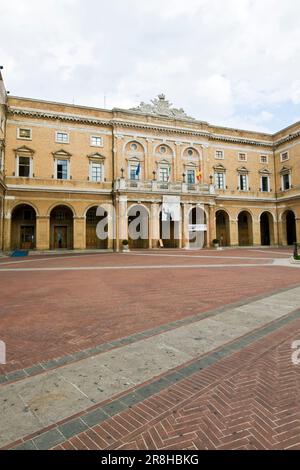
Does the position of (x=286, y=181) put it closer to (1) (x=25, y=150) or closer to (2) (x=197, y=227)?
(2) (x=197, y=227)

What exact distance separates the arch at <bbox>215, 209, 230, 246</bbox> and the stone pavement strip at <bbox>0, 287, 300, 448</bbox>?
3214 centimetres

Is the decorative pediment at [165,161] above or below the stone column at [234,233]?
above

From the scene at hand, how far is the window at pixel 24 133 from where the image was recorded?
27.8 m

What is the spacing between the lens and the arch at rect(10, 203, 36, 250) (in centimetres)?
2906

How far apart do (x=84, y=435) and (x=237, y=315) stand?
417 cm

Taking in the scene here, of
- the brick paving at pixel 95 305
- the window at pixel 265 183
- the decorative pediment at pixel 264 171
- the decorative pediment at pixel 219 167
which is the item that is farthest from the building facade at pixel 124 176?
the brick paving at pixel 95 305

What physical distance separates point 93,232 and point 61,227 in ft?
12.3

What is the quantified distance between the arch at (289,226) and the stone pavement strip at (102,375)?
36.0 m

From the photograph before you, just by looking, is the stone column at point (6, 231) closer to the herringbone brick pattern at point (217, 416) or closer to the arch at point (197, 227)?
the arch at point (197, 227)

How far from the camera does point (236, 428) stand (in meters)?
2.39

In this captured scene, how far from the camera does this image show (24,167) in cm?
2805

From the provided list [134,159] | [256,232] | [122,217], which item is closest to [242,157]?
[256,232]
